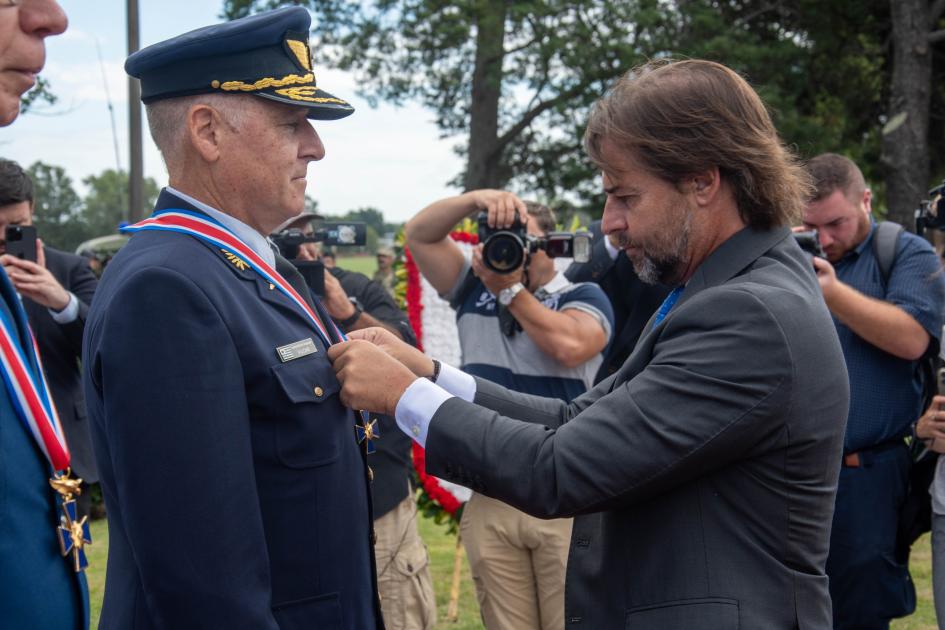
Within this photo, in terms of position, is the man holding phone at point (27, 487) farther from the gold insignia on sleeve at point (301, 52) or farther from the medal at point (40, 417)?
the gold insignia on sleeve at point (301, 52)

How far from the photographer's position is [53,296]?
14.6 feet

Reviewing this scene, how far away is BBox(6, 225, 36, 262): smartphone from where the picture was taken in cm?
443

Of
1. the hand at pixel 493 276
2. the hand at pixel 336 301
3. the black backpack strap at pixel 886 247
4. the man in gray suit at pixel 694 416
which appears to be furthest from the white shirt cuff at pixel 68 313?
the black backpack strap at pixel 886 247

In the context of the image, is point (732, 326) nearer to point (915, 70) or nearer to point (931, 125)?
point (915, 70)

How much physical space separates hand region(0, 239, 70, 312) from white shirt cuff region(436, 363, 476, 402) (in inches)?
104

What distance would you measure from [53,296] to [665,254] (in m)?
3.36

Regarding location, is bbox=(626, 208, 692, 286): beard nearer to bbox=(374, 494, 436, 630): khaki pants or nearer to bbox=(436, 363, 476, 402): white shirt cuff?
bbox=(436, 363, 476, 402): white shirt cuff

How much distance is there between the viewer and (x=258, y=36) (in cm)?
204

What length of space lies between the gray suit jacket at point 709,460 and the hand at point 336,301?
2.30m

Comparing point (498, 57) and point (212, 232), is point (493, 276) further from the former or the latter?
point (498, 57)

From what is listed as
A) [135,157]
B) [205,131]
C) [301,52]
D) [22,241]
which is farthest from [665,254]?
[135,157]

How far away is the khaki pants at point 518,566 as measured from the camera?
13.9 ft

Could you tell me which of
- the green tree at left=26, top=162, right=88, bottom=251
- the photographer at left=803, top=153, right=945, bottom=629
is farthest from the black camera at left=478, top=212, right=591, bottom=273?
the green tree at left=26, top=162, right=88, bottom=251

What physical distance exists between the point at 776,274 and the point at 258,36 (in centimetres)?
126
